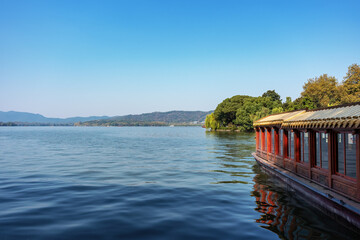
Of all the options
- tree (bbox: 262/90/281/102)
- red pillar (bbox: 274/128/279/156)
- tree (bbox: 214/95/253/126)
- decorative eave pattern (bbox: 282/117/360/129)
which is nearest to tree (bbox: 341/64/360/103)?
tree (bbox: 214/95/253/126)

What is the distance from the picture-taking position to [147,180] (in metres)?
20.0

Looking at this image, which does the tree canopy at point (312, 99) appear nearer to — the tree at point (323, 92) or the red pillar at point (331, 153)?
the tree at point (323, 92)

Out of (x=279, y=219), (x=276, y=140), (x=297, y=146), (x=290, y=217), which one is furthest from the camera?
(x=276, y=140)

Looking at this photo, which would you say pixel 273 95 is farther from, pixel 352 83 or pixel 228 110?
pixel 352 83

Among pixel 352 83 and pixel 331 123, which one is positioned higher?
pixel 352 83

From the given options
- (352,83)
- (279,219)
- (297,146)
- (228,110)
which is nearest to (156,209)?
(279,219)

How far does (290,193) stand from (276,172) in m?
3.64

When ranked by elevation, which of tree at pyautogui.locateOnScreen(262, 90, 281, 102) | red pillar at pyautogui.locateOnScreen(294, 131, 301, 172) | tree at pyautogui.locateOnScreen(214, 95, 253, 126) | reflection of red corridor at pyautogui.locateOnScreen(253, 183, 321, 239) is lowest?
reflection of red corridor at pyautogui.locateOnScreen(253, 183, 321, 239)

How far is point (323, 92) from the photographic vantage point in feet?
258

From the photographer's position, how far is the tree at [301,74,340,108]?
76.6 metres

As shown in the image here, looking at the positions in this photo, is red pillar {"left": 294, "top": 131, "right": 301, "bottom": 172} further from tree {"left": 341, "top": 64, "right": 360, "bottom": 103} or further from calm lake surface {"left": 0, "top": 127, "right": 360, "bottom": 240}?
tree {"left": 341, "top": 64, "right": 360, "bottom": 103}

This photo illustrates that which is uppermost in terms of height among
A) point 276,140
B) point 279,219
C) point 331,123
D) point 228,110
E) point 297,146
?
point 228,110

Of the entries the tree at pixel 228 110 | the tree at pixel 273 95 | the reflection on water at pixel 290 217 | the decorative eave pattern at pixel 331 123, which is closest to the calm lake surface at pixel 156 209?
the reflection on water at pixel 290 217

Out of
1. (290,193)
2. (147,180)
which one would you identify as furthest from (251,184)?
(147,180)
